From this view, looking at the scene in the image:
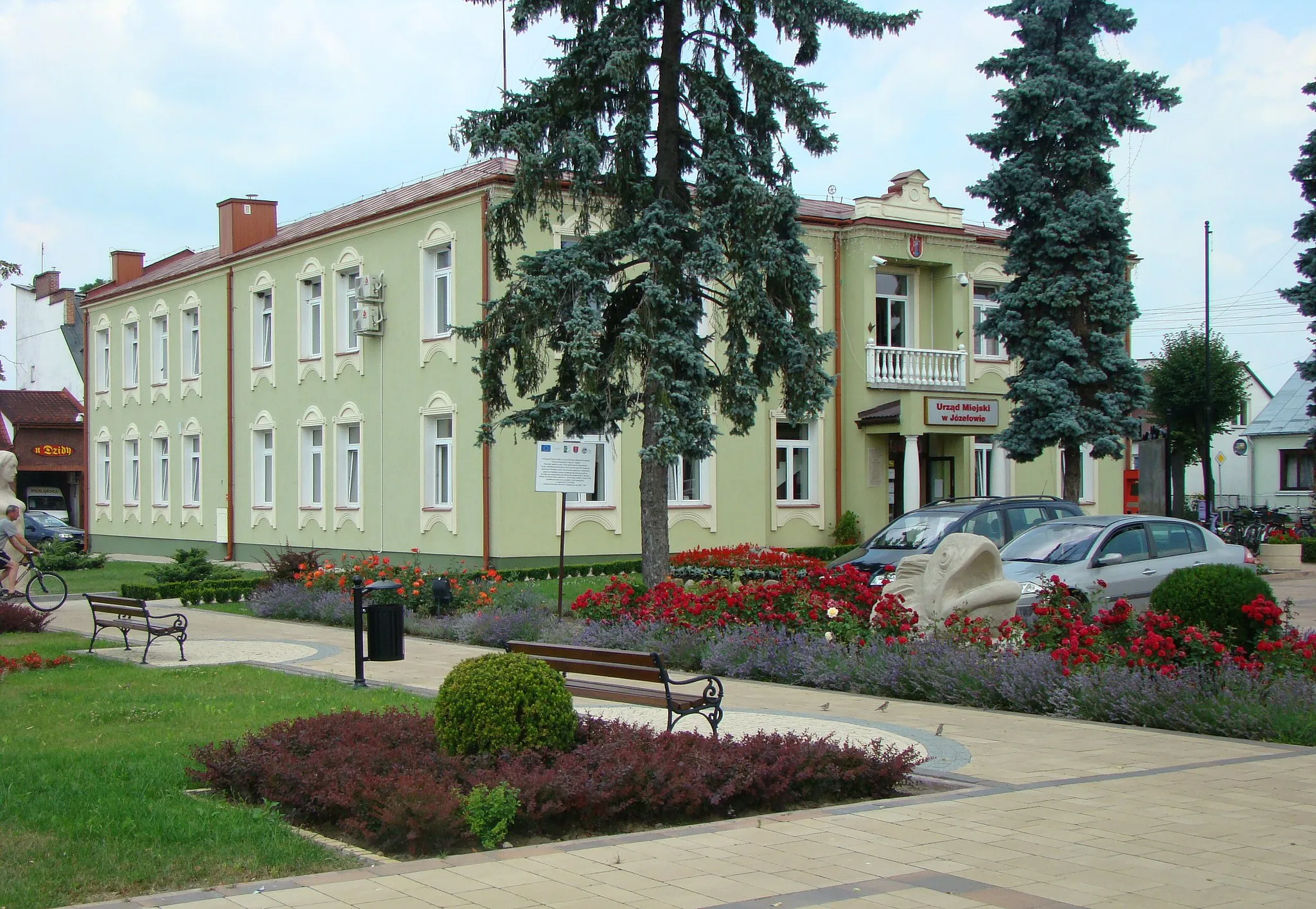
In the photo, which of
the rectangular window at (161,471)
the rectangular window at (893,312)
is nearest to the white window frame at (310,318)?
the rectangular window at (161,471)

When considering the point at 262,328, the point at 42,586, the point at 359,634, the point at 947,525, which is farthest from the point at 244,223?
the point at 359,634

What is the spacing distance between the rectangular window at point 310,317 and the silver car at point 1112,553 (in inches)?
871

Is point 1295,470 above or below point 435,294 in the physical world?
below

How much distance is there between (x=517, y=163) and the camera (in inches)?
763

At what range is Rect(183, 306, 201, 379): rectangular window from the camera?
3944 cm

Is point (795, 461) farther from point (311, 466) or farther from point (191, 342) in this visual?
point (191, 342)

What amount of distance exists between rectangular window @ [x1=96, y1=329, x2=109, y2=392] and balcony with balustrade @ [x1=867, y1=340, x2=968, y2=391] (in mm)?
27037

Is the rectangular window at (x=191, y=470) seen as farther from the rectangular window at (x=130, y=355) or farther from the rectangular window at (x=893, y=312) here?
the rectangular window at (x=893, y=312)

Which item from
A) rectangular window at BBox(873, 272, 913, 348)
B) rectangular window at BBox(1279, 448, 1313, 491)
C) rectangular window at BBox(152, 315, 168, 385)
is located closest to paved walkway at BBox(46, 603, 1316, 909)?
rectangular window at BBox(873, 272, 913, 348)

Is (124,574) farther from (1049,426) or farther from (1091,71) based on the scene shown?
(1091,71)

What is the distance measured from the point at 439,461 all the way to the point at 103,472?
21.6m

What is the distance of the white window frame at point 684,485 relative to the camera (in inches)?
1158

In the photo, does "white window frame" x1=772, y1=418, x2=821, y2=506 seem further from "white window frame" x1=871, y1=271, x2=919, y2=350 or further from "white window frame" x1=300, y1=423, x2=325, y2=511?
"white window frame" x1=300, y1=423, x2=325, y2=511

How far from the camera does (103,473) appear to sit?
4541 centimetres
